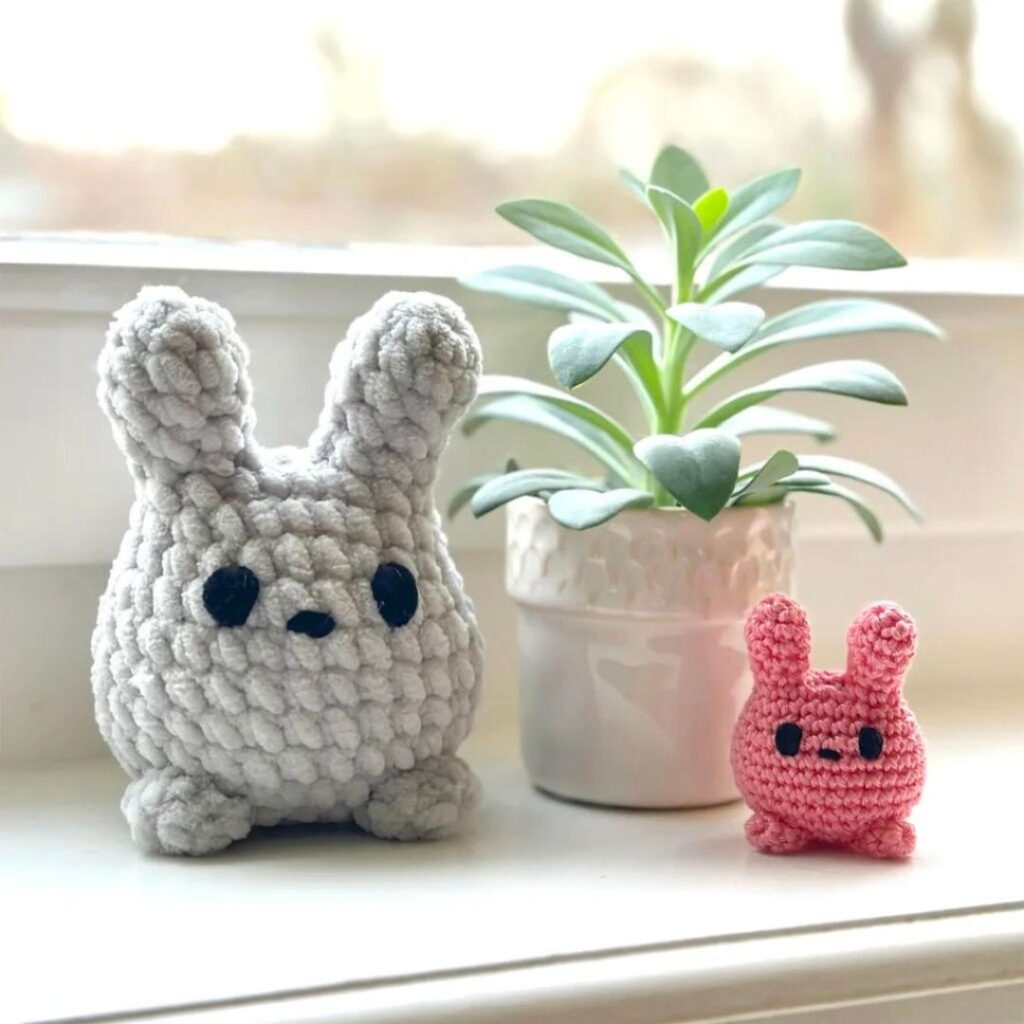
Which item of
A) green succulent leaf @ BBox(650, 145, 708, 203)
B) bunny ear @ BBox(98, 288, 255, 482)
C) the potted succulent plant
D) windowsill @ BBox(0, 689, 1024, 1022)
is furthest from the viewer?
green succulent leaf @ BBox(650, 145, 708, 203)

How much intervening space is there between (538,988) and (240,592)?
22cm

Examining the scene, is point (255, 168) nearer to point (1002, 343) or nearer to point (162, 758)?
point (162, 758)

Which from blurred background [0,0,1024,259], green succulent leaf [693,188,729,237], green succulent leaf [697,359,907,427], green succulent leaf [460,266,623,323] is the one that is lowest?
green succulent leaf [697,359,907,427]

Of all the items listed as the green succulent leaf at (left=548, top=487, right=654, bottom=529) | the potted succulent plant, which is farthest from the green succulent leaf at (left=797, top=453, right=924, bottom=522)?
the green succulent leaf at (left=548, top=487, right=654, bottom=529)

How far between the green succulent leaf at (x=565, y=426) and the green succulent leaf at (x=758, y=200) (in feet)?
0.43

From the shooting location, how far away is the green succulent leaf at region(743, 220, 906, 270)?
714 mm

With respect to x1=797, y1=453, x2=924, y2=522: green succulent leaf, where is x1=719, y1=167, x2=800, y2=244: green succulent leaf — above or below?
above

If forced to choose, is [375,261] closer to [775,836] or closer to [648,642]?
[648,642]

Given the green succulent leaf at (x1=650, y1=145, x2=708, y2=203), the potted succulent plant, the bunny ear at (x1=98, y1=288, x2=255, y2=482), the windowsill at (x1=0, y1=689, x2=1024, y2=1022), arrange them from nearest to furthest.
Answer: the windowsill at (x1=0, y1=689, x2=1024, y2=1022), the bunny ear at (x1=98, y1=288, x2=255, y2=482), the potted succulent plant, the green succulent leaf at (x1=650, y1=145, x2=708, y2=203)

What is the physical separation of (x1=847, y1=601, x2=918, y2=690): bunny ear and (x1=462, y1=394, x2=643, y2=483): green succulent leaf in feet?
0.55

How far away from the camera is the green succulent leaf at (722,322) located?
2.10 ft

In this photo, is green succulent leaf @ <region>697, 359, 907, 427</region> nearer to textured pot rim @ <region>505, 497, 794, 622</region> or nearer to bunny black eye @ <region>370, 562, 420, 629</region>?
textured pot rim @ <region>505, 497, 794, 622</region>

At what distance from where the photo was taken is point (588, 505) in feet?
2.21

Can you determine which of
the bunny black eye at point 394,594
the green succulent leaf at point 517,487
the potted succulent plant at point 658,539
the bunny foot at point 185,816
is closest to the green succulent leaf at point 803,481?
the potted succulent plant at point 658,539
